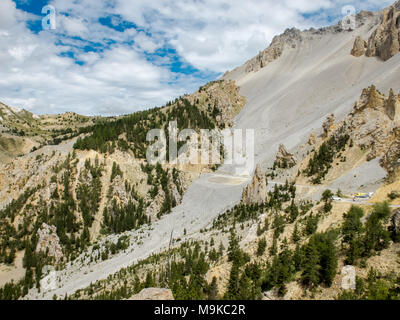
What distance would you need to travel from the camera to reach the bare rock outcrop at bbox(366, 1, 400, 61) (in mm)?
103062

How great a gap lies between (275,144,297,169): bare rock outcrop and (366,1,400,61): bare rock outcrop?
228 feet

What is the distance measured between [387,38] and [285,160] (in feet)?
256

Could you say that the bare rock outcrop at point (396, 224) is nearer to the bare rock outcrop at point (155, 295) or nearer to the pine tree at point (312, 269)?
the pine tree at point (312, 269)

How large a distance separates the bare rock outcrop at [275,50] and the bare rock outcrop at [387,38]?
56.0 meters

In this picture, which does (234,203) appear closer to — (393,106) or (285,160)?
(285,160)

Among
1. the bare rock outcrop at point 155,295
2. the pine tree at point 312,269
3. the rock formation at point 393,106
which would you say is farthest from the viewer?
the rock formation at point 393,106

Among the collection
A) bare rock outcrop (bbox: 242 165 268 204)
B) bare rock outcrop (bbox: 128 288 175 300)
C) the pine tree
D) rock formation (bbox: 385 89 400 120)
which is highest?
rock formation (bbox: 385 89 400 120)

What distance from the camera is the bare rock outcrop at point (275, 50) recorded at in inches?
6437

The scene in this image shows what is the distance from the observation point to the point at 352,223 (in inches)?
767

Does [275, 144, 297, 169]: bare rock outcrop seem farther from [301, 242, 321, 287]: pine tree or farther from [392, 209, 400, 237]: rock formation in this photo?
[301, 242, 321, 287]: pine tree

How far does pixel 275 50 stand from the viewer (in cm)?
16512

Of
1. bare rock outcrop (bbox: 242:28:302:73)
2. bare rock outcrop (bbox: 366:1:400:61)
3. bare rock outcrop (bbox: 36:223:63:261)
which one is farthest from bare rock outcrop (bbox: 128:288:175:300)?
bare rock outcrop (bbox: 242:28:302:73)

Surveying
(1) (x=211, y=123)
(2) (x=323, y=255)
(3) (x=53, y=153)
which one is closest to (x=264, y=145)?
(1) (x=211, y=123)

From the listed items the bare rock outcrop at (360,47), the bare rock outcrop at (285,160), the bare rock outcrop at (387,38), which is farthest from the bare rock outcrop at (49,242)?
the bare rock outcrop at (360,47)
